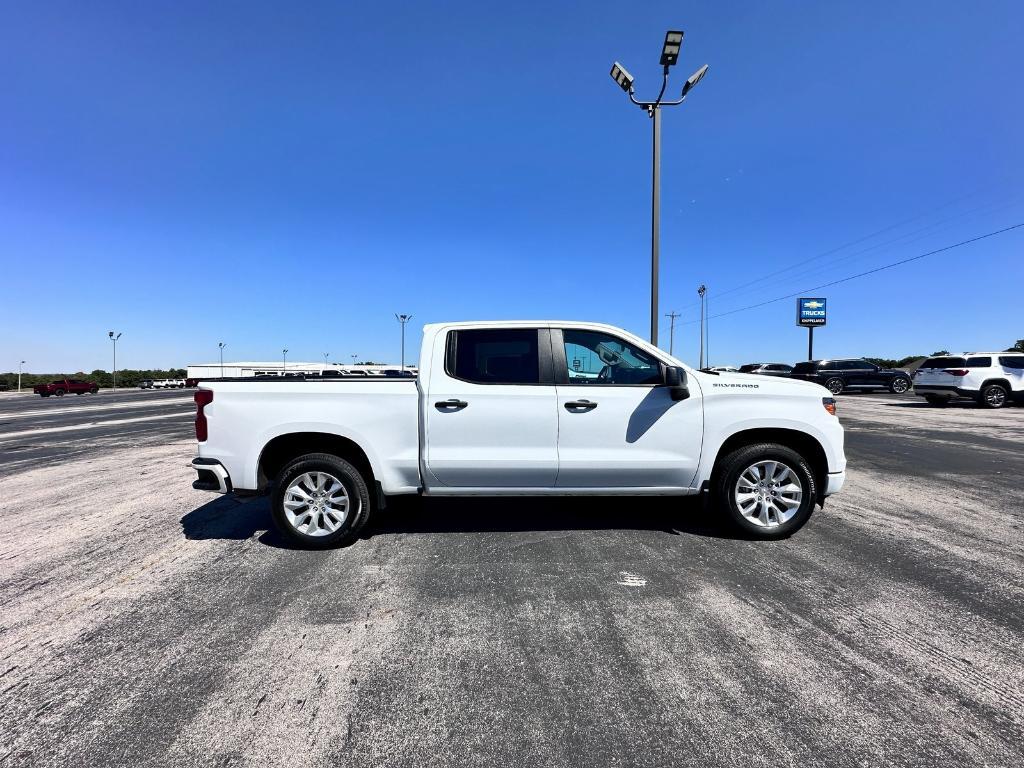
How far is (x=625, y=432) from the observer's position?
13.2ft

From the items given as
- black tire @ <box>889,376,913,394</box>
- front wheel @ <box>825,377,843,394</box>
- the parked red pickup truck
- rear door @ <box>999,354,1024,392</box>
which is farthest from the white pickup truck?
the parked red pickup truck

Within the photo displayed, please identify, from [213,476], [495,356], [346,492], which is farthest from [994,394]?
[213,476]

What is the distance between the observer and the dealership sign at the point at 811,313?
4544cm

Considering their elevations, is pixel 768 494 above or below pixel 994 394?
below

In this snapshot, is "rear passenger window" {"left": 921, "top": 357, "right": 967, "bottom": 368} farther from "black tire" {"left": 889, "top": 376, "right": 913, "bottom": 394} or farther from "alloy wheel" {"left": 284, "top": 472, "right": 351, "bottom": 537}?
"alloy wheel" {"left": 284, "top": 472, "right": 351, "bottom": 537}

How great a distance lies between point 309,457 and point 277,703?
2155 mm

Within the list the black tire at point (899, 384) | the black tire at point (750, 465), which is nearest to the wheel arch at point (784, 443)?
the black tire at point (750, 465)

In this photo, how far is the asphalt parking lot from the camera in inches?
75.3

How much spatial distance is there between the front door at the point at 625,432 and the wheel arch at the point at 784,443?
0.32 metres

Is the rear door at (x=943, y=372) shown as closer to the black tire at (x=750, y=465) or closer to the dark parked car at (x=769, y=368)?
the dark parked car at (x=769, y=368)

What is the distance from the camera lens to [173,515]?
16.3 ft

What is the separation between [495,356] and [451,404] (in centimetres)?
61

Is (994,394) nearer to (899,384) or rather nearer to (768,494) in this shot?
(899,384)

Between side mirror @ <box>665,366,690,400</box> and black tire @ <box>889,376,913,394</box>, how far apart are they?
26645 mm
